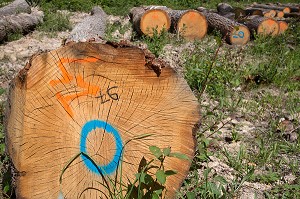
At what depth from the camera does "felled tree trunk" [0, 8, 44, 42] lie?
241 inches

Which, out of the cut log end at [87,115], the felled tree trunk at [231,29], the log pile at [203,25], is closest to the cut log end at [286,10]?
the log pile at [203,25]

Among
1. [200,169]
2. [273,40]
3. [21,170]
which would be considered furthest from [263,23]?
[21,170]

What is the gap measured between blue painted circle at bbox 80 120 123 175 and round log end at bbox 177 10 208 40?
4.87 metres

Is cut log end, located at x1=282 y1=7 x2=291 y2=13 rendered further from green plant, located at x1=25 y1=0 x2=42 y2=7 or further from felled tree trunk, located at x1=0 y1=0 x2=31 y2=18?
felled tree trunk, located at x1=0 y1=0 x2=31 y2=18

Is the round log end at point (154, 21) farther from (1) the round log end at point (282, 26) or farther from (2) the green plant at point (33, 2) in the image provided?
(2) the green plant at point (33, 2)

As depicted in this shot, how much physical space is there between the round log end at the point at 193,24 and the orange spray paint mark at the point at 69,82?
15.9 ft

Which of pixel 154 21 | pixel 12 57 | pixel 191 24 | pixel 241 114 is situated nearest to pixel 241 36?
pixel 191 24

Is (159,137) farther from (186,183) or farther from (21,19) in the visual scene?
(21,19)

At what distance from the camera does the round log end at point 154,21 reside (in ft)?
21.6

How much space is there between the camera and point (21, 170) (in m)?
2.04

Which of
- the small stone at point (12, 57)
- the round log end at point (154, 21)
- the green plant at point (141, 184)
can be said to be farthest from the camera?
the round log end at point (154, 21)

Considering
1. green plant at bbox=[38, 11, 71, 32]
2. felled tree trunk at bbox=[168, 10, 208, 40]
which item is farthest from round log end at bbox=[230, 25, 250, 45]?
green plant at bbox=[38, 11, 71, 32]

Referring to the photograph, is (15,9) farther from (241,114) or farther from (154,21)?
(241,114)

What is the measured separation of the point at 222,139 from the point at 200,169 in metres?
0.58
